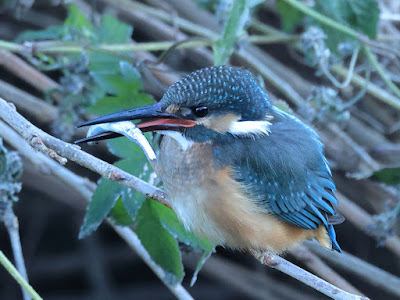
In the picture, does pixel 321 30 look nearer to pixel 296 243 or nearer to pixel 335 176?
pixel 335 176

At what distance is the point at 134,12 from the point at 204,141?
3.87 feet

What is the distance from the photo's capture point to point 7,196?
59.9 inches

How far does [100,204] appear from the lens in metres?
1.45

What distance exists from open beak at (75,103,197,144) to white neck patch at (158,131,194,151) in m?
0.02

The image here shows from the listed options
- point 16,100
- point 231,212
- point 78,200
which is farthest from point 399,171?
point 16,100

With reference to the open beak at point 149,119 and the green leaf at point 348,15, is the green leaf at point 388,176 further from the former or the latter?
the open beak at point 149,119

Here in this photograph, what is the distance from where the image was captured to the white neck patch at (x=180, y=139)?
4.53ft

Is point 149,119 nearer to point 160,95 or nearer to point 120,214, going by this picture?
point 120,214

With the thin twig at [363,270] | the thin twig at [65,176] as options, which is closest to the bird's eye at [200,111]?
the thin twig at [65,176]

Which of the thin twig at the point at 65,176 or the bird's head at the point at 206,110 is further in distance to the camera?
the thin twig at the point at 65,176

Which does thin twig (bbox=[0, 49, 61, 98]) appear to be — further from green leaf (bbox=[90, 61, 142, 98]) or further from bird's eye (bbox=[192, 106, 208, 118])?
bird's eye (bbox=[192, 106, 208, 118])

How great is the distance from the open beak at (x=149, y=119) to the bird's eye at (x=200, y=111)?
0.02 meters

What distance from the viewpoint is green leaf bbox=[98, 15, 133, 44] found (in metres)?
2.00

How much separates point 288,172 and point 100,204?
18.5 inches
